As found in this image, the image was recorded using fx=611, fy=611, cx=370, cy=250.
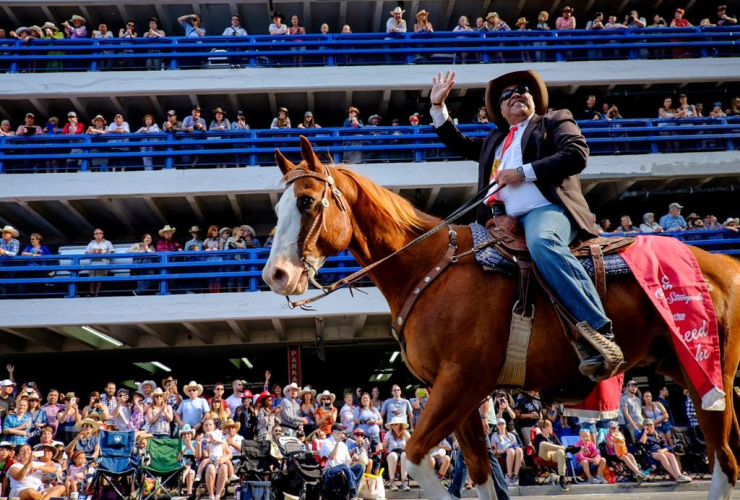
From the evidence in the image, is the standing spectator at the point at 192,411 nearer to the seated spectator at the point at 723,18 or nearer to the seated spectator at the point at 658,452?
the seated spectator at the point at 658,452

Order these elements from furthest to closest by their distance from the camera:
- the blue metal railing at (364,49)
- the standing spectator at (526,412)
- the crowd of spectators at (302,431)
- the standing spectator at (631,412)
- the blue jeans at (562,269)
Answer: the blue metal railing at (364,49) < the standing spectator at (526,412) < the standing spectator at (631,412) < the crowd of spectators at (302,431) < the blue jeans at (562,269)

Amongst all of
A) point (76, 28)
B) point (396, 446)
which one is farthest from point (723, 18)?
point (76, 28)

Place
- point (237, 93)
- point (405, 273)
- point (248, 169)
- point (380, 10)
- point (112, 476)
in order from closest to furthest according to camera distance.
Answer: point (405, 273)
point (112, 476)
point (248, 169)
point (237, 93)
point (380, 10)

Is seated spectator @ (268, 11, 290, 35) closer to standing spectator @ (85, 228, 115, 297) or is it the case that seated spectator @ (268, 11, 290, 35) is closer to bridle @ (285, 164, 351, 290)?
standing spectator @ (85, 228, 115, 297)

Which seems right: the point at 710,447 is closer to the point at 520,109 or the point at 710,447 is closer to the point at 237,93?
the point at 520,109

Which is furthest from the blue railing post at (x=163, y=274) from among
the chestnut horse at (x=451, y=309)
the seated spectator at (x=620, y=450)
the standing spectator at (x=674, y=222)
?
the standing spectator at (x=674, y=222)

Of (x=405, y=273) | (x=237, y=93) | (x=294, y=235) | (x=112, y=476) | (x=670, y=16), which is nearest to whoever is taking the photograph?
(x=294, y=235)

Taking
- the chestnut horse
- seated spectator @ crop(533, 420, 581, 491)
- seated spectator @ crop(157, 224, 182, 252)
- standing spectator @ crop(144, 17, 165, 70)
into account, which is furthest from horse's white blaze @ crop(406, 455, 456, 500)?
standing spectator @ crop(144, 17, 165, 70)

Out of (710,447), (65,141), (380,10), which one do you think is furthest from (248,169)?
(710,447)

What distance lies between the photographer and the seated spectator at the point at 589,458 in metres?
12.2

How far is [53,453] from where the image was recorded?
10.9m

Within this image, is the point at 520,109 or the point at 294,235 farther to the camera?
the point at 520,109

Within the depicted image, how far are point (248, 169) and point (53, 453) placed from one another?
9777mm

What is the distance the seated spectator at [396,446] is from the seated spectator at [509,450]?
1.82 m
